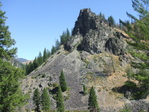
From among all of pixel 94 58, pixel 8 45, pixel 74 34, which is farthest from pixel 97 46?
pixel 8 45

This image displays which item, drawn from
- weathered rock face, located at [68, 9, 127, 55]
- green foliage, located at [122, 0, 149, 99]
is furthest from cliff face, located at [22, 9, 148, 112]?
green foliage, located at [122, 0, 149, 99]

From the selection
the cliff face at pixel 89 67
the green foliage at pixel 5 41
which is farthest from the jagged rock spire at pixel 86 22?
the green foliage at pixel 5 41

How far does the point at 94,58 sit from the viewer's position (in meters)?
112

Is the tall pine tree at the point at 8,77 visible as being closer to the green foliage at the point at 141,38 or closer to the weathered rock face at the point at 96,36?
the green foliage at the point at 141,38

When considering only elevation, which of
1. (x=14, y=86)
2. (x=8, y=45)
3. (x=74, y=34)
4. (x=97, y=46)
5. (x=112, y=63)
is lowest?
(x=14, y=86)

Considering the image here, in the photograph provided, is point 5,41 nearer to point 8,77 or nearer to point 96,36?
point 8,77

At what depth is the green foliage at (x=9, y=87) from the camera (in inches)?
627

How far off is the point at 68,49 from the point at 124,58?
3853 cm

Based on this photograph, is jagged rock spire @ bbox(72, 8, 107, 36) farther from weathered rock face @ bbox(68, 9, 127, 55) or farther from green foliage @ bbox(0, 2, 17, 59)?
green foliage @ bbox(0, 2, 17, 59)

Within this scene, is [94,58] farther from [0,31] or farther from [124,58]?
[0,31]

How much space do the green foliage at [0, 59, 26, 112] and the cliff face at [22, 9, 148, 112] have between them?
55.3 m

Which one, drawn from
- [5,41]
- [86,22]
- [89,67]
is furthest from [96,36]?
[5,41]

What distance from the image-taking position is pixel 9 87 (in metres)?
16.5

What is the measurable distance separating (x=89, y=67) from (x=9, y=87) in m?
89.1
